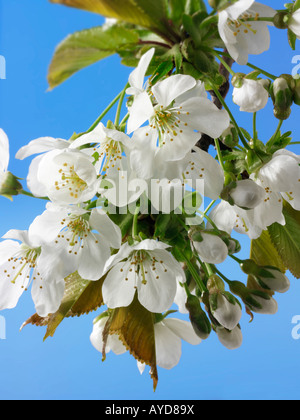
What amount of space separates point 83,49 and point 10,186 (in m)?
0.17

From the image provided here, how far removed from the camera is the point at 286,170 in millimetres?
478

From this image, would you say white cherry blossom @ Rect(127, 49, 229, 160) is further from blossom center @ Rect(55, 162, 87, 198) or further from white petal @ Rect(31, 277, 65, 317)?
white petal @ Rect(31, 277, 65, 317)

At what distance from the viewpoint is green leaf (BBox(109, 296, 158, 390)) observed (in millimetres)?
534

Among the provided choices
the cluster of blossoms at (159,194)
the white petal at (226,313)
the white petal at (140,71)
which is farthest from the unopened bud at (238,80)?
the white petal at (226,313)

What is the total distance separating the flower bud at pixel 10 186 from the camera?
0.50m

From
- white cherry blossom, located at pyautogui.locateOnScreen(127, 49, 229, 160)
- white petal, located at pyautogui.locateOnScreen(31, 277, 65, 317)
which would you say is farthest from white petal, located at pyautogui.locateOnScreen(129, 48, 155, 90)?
white petal, located at pyautogui.locateOnScreen(31, 277, 65, 317)

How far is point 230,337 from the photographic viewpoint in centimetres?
53

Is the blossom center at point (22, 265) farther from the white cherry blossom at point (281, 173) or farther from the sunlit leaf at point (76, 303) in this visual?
the white cherry blossom at point (281, 173)

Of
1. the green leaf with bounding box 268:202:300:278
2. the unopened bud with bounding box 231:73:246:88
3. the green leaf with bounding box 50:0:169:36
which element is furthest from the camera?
the green leaf with bounding box 268:202:300:278

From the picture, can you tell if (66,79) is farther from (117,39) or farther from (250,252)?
(250,252)

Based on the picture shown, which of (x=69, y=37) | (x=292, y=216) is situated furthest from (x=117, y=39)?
(x=292, y=216)

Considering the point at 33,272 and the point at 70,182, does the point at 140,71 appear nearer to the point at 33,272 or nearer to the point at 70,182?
the point at 70,182

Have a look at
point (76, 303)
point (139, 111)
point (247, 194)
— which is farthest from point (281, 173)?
point (76, 303)

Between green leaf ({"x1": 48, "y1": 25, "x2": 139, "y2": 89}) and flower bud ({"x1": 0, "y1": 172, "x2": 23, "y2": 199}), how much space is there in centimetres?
14
